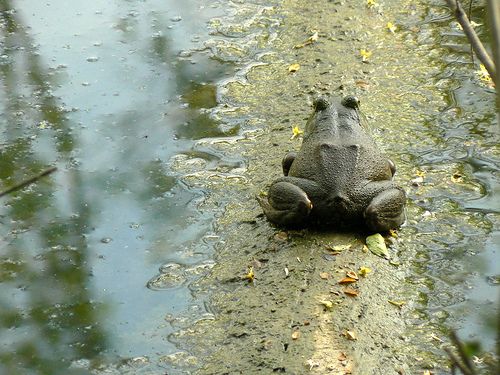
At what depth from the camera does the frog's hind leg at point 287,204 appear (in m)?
5.50

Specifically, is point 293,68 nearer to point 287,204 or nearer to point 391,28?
point 391,28

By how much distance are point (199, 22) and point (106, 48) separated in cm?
120

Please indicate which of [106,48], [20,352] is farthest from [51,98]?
[20,352]

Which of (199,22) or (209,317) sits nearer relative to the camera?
(209,317)

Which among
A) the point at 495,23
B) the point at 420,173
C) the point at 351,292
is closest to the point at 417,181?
the point at 420,173

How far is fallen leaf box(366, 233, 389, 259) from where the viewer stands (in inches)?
217

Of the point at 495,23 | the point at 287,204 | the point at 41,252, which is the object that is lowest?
the point at 41,252

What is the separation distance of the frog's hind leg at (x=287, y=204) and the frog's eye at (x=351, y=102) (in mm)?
957

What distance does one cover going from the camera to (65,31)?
934 centimetres

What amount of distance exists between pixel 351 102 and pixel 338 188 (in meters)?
0.99

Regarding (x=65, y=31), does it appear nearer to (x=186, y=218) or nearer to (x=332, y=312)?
(x=186, y=218)

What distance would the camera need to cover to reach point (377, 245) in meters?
5.56

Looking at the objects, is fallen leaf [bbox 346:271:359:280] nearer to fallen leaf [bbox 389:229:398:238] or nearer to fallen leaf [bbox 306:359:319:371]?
fallen leaf [bbox 389:229:398:238]

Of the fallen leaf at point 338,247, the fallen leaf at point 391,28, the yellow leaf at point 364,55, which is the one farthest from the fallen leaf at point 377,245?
the fallen leaf at point 391,28
